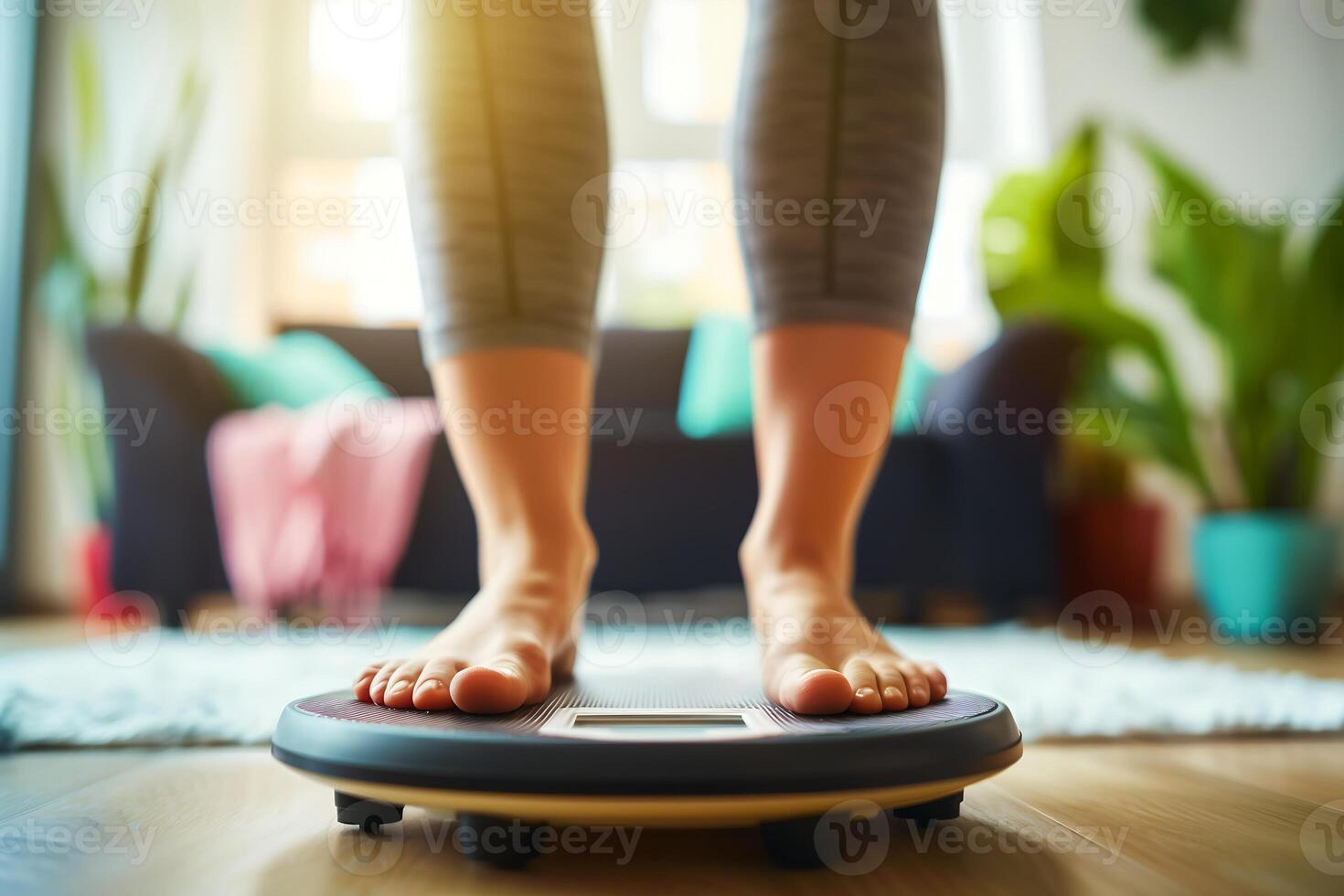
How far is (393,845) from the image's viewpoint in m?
0.47

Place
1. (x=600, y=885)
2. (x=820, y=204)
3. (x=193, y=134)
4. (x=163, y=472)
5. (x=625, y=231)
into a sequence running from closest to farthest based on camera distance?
(x=600, y=885) → (x=820, y=204) → (x=163, y=472) → (x=193, y=134) → (x=625, y=231)

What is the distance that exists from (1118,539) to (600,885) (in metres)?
2.29

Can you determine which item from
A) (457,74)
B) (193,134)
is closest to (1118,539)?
(457,74)

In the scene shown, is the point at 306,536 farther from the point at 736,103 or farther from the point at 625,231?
the point at 625,231

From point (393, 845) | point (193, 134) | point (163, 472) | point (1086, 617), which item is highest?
point (193, 134)
